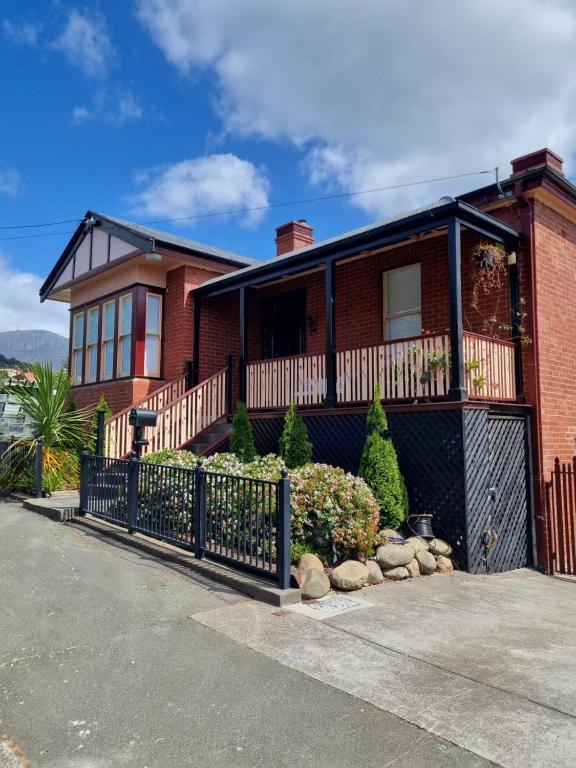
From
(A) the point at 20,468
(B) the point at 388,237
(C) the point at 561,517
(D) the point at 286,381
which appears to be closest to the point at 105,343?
(A) the point at 20,468

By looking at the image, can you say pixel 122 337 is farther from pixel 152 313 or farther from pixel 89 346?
pixel 89 346

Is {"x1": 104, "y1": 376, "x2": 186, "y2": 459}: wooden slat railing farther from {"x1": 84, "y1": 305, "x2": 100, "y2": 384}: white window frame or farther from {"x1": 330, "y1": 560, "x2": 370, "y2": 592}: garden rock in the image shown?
{"x1": 330, "y1": 560, "x2": 370, "y2": 592}: garden rock

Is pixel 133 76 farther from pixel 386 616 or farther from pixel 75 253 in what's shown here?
pixel 386 616

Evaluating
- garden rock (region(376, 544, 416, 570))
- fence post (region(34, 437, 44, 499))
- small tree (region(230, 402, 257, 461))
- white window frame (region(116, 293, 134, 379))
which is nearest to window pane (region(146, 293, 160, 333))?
white window frame (region(116, 293, 134, 379))

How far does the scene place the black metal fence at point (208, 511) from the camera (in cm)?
595

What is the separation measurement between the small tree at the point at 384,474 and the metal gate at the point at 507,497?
1196 millimetres

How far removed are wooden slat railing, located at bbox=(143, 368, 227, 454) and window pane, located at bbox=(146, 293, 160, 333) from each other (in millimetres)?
2553

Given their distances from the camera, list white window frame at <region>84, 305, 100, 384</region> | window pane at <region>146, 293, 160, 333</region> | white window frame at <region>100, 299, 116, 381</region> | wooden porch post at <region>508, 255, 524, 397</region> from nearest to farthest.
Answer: wooden porch post at <region>508, 255, 524, 397</region> < window pane at <region>146, 293, 160, 333</region> < white window frame at <region>100, 299, 116, 381</region> < white window frame at <region>84, 305, 100, 384</region>

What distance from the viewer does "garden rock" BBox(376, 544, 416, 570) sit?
22.3 feet

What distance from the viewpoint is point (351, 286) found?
1173 cm

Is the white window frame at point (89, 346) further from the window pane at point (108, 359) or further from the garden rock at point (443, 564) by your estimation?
the garden rock at point (443, 564)

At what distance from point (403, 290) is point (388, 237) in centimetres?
199

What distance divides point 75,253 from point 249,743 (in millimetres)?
14653

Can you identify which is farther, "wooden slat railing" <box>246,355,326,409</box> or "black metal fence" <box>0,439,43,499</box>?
"black metal fence" <box>0,439,43,499</box>
